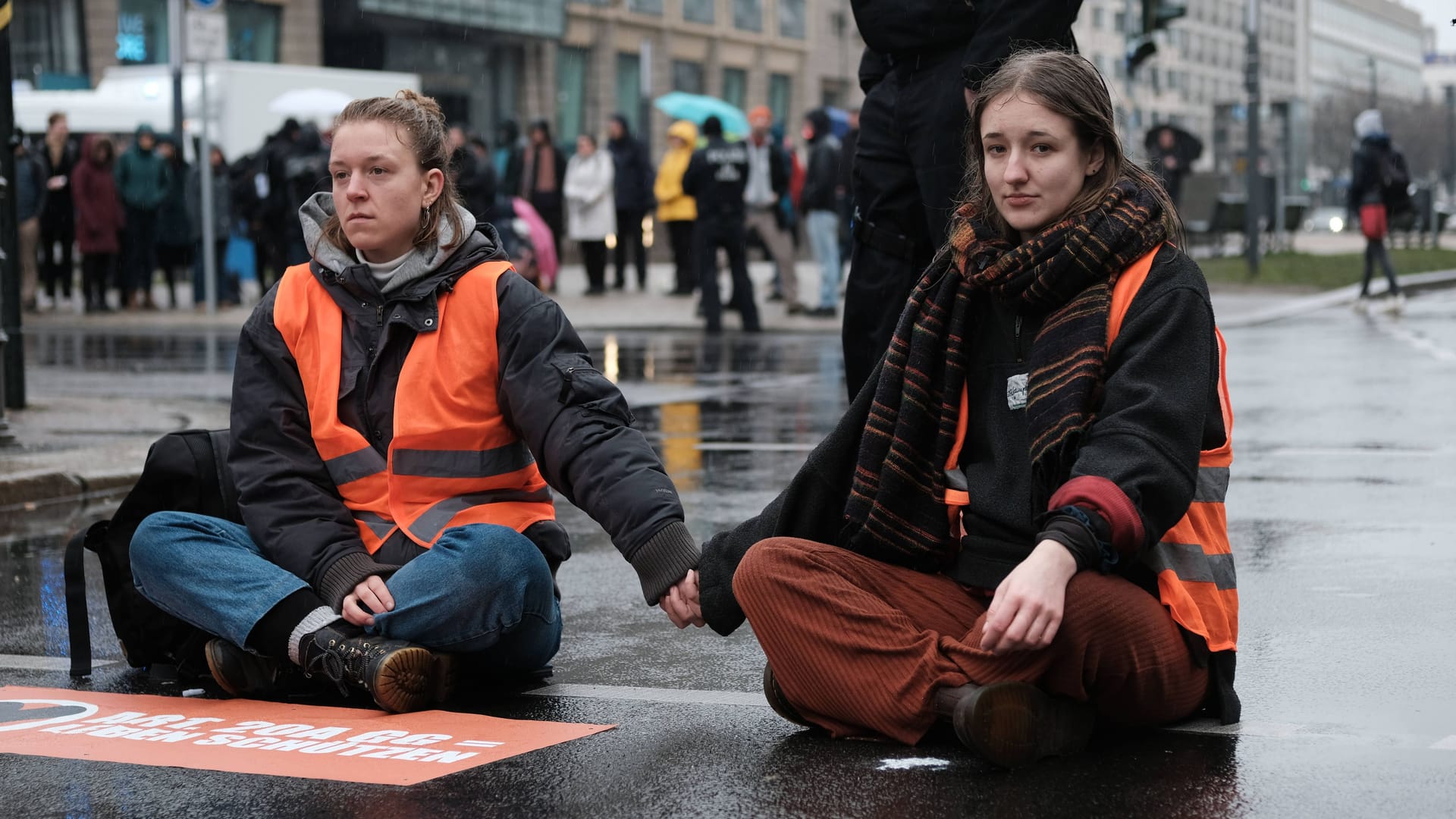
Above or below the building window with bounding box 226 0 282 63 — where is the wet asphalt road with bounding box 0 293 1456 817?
below

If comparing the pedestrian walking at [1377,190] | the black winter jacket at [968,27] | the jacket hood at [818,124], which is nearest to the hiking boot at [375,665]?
the black winter jacket at [968,27]

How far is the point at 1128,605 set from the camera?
3.28 metres

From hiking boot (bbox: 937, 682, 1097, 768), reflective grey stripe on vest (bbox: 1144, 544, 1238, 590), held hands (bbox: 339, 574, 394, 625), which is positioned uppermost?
reflective grey stripe on vest (bbox: 1144, 544, 1238, 590)

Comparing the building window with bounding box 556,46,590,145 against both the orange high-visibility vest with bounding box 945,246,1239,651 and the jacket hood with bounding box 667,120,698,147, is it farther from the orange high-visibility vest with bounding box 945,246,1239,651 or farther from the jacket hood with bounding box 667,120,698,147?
the orange high-visibility vest with bounding box 945,246,1239,651

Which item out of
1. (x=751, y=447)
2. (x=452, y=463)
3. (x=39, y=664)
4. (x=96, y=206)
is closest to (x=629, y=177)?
(x=96, y=206)

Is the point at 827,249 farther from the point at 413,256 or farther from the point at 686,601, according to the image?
the point at 686,601

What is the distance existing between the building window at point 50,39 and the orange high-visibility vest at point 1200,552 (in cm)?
3258

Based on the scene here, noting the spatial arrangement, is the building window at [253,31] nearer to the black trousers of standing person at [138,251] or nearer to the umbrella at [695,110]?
the umbrella at [695,110]

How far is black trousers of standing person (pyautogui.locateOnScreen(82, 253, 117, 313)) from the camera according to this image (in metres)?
21.3

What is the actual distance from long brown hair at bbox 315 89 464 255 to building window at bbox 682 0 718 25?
1692 inches

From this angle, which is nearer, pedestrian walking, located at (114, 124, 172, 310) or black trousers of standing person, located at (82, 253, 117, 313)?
pedestrian walking, located at (114, 124, 172, 310)

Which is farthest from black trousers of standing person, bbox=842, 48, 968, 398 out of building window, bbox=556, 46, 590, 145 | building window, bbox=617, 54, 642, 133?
building window, bbox=617, 54, 642, 133

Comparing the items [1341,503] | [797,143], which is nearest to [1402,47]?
[797,143]

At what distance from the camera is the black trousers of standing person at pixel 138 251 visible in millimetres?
20969
